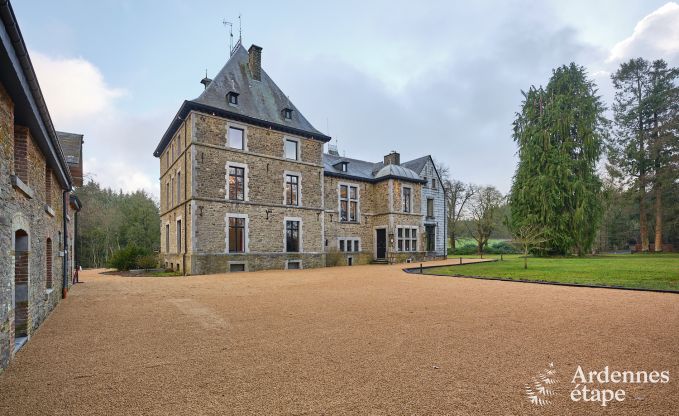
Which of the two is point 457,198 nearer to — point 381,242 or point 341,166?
point 381,242

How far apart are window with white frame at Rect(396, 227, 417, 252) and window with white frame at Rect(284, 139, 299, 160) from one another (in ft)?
32.5

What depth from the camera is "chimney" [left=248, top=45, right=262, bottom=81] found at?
22.6 m

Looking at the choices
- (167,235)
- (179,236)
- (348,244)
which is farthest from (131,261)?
(348,244)

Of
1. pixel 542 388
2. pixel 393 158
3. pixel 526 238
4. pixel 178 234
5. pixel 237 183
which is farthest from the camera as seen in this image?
pixel 393 158

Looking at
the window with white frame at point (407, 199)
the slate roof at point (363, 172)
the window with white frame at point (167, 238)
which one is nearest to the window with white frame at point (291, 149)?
the slate roof at point (363, 172)

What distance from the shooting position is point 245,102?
67.9 feet

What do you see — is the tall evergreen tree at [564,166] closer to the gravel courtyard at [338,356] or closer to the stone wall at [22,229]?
the gravel courtyard at [338,356]

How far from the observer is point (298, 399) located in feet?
10.7

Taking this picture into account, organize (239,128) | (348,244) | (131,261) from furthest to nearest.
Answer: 1. (348,244)
2. (131,261)
3. (239,128)

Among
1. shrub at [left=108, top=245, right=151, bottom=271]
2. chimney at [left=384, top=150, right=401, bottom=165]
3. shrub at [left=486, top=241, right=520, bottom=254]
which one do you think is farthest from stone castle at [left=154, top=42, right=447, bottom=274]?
shrub at [left=486, top=241, right=520, bottom=254]

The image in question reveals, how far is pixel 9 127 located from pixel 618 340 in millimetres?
8875

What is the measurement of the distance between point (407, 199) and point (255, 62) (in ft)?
48.5

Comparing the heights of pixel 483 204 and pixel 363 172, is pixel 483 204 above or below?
below

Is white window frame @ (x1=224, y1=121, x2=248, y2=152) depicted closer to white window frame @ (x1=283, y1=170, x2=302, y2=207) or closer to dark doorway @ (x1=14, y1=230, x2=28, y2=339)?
white window frame @ (x1=283, y1=170, x2=302, y2=207)
